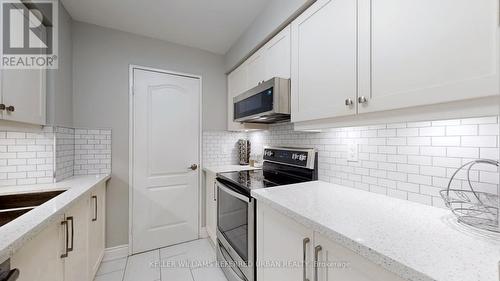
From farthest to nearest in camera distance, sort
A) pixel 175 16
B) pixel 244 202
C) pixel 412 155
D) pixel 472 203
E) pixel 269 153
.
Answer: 1. pixel 269 153
2. pixel 175 16
3. pixel 244 202
4. pixel 412 155
5. pixel 472 203

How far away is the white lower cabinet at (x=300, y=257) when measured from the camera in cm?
71

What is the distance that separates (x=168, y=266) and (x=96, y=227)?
30.5 inches

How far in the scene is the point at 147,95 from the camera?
2359 millimetres

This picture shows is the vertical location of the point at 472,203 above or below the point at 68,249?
above

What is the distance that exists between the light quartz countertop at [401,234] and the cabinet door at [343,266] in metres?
0.04

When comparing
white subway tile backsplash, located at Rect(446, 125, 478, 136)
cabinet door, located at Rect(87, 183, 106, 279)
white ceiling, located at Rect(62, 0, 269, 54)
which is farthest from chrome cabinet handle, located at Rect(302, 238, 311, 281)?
white ceiling, located at Rect(62, 0, 269, 54)

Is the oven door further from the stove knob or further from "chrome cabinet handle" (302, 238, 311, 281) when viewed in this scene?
the stove knob

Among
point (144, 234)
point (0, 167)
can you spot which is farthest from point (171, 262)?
point (0, 167)

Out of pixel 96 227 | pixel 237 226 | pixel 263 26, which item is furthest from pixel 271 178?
pixel 96 227

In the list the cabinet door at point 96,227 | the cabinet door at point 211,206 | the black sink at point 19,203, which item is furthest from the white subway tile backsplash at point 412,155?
the black sink at point 19,203

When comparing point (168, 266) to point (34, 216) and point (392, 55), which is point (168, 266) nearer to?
point (34, 216)

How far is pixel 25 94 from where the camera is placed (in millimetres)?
1432

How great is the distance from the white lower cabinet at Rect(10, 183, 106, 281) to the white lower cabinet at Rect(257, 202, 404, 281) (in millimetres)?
1106

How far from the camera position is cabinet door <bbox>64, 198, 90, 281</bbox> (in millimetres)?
1240
